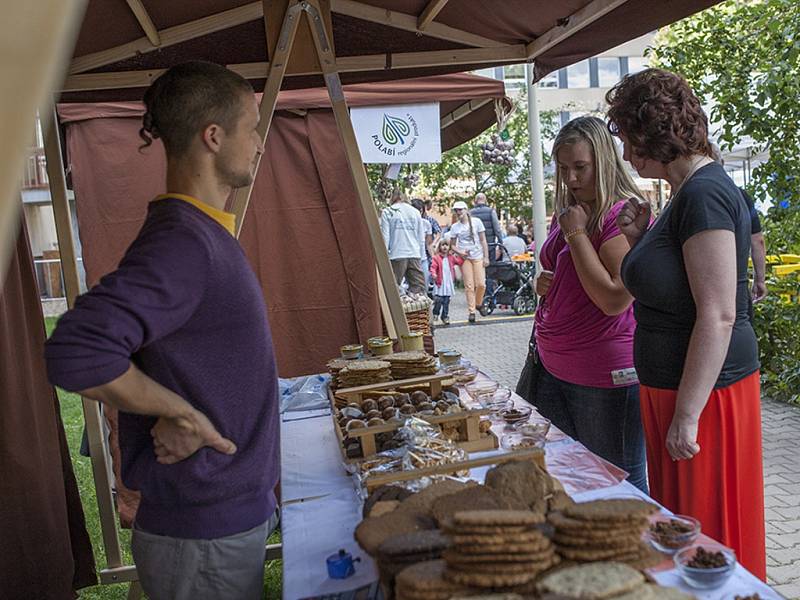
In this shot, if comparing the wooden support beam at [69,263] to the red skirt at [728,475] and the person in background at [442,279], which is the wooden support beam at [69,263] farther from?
the person in background at [442,279]

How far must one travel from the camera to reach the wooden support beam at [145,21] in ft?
9.14

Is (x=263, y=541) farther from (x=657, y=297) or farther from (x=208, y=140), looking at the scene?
(x=657, y=297)

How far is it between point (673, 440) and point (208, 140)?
154 cm

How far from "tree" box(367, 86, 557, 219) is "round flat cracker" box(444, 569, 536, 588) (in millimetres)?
15714

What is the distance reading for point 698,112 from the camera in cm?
226

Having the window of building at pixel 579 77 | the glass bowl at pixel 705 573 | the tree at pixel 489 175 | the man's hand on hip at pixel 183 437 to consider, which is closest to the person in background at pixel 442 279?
the tree at pixel 489 175

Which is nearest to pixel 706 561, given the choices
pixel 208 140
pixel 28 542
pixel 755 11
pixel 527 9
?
pixel 208 140

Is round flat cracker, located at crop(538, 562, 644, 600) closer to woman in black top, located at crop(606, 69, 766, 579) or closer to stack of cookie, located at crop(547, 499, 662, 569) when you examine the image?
stack of cookie, located at crop(547, 499, 662, 569)

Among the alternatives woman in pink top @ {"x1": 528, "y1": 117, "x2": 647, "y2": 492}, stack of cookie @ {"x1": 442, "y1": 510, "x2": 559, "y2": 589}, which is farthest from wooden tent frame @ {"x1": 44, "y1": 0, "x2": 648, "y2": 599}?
stack of cookie @ {"x1": 442, "y1": 510, "x2": 559, "y2": 589}

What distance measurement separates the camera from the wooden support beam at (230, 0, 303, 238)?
3.17 metres

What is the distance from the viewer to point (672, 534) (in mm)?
1425

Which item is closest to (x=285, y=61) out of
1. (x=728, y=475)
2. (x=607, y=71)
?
(x=728, y=475)

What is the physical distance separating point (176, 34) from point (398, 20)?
3.20ft

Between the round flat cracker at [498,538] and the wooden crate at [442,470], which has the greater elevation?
the round flat cracker at [498,538]
